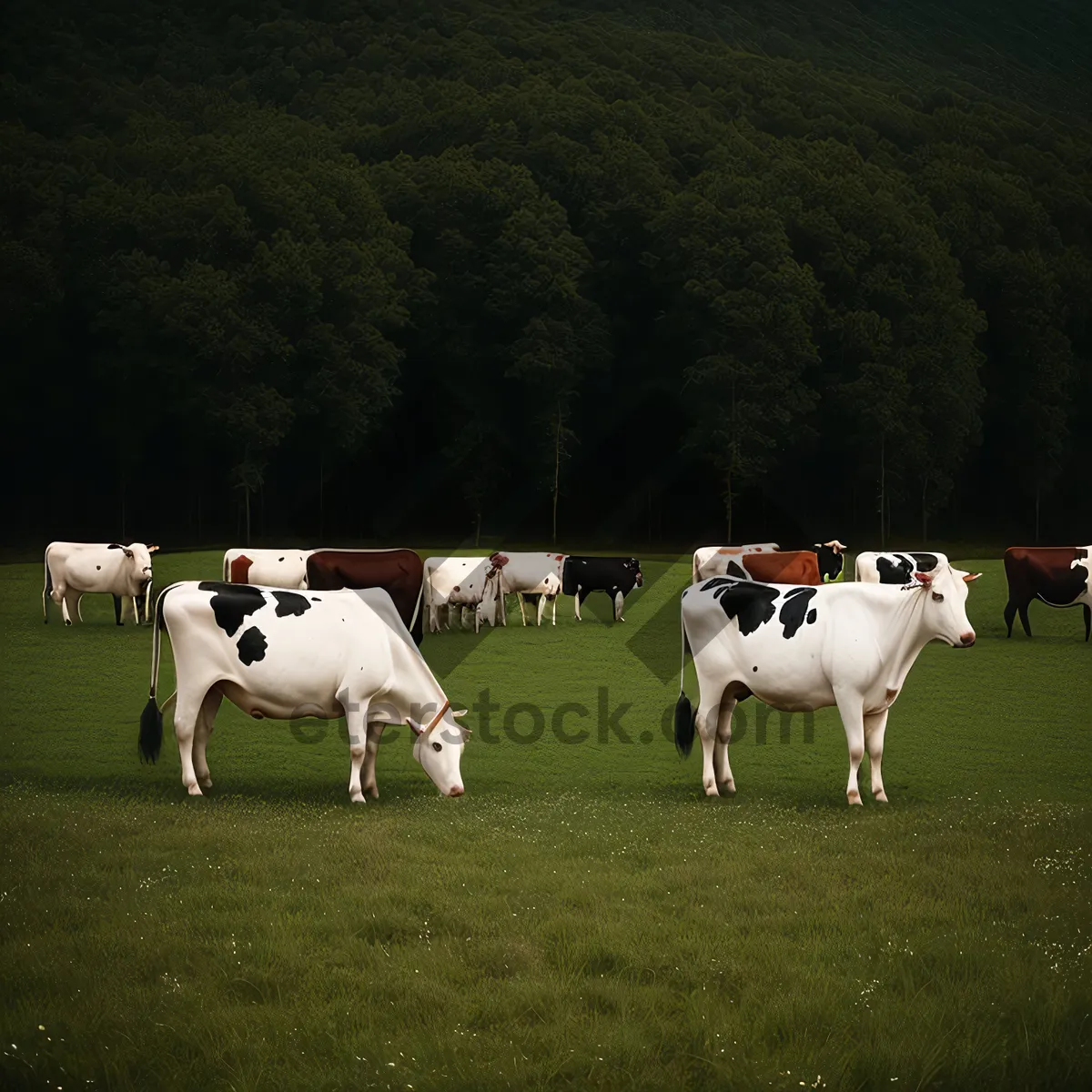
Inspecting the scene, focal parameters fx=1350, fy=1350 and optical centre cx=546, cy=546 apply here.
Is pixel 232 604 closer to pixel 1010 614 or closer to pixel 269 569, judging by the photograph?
pixel 269 569

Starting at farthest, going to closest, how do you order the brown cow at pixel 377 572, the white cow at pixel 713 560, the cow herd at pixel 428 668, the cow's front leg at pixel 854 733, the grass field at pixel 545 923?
the white cow at pixel 713 560
the brown cow at pixel 377 572
the cow herd at pixel 428 668
the cow's front leg at pixel 854 733
the grass field at pixel 545 923

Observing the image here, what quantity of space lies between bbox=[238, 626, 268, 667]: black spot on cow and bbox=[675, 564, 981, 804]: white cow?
12.3ft

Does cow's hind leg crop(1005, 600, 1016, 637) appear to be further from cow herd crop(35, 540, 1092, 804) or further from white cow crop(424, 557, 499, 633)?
cow herd crop(35, 540, 1092, 804)

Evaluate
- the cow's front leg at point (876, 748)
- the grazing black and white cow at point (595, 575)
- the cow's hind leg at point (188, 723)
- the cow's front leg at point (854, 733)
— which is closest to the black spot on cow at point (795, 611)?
the cow's front leg at point (854, 733)

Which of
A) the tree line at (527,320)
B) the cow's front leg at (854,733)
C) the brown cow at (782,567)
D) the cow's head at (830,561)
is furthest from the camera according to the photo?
the tree line at (527,320)

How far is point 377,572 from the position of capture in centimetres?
2495

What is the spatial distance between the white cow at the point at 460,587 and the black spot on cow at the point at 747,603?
14883 mm

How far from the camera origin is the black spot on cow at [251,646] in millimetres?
11672

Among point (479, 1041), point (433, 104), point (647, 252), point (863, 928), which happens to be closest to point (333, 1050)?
point (479, 1041)

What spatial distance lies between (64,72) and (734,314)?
43.6 metres

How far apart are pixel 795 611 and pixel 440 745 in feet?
10.9

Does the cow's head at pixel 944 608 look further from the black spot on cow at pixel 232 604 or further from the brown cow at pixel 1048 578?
the brown cow at pixel 1048 578

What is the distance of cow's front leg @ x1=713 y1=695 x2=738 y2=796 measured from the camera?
11961mm

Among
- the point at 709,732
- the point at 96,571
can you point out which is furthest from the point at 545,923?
the point at 96,571
